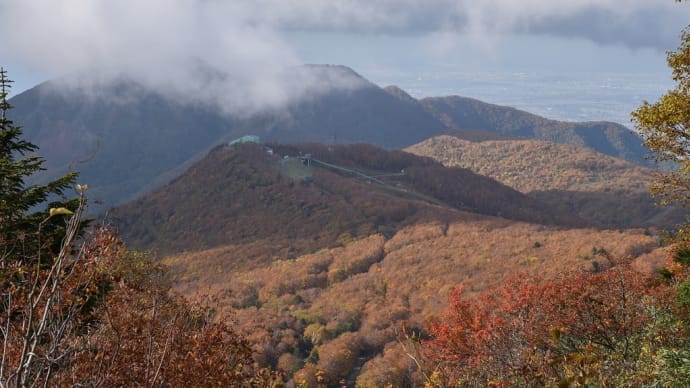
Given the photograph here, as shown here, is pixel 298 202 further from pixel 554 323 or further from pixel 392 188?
pixel 554 323

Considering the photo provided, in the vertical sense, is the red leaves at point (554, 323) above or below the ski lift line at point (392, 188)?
above

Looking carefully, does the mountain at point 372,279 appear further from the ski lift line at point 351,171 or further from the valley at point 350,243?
the ski lift line at point 351,171

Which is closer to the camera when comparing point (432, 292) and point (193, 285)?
point (432, 292)

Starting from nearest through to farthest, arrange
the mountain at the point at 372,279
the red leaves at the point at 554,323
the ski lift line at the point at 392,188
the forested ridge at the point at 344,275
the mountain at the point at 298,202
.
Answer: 1. the forested ridge at the point at 344,275
2. the red leaves at the point at 554,323
3. the mountain at the point at 372,279
4. the mountain at the point at 298,202
5. the ski lift line at the point at 392,188

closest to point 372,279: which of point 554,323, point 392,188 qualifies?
point 554,323

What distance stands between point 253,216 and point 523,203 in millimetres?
67756

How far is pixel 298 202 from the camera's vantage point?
114875 mm

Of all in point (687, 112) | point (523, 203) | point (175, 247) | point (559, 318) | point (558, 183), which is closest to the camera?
point (687, 112)

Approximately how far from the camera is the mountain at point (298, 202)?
10494 cm

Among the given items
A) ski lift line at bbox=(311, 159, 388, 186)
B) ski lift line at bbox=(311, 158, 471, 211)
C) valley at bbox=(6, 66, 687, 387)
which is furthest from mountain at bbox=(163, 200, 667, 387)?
ski lift line at bbox=(311, 159, 388, 186)

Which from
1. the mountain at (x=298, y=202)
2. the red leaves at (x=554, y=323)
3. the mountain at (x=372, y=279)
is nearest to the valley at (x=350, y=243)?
the mountain at (x=372, y=279)

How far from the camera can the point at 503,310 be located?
28.4 meters

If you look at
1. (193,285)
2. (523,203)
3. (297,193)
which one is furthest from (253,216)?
(523,203)

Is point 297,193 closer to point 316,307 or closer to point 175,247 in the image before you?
point 175,247
